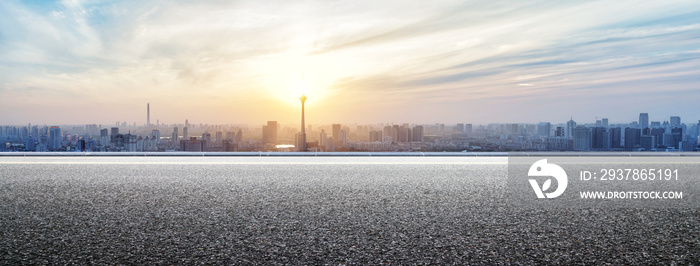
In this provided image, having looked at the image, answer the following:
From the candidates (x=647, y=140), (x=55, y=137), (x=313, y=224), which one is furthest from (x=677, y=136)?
(x=55, y=137)

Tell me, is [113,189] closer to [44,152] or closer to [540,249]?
[540,249]

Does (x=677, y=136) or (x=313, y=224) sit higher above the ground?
(x=677, y=136)

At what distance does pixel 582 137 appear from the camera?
2266cm

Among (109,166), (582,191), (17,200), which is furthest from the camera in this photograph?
(109,166)

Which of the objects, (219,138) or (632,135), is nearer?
(632,135)

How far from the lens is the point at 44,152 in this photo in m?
18.0

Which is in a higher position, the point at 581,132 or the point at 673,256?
the point at 581,132

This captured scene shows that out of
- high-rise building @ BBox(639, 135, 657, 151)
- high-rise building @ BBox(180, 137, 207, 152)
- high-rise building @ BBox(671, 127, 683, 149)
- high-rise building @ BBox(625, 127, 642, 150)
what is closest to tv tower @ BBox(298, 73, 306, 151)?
high-rise building @ BBox(180, 137, 207, 152)

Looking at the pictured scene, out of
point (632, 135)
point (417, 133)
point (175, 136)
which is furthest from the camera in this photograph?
point (417, 133)

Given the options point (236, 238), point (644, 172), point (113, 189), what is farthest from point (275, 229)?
point (644, 172)

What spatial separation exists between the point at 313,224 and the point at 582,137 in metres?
19.3

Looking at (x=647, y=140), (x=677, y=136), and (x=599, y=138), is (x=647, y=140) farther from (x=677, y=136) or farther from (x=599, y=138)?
(x=599, y=138)

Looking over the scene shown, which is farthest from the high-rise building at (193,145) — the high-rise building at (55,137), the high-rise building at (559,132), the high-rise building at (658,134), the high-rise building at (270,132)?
the high-rise building at (658,134)

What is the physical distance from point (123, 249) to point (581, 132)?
21.8 metres
